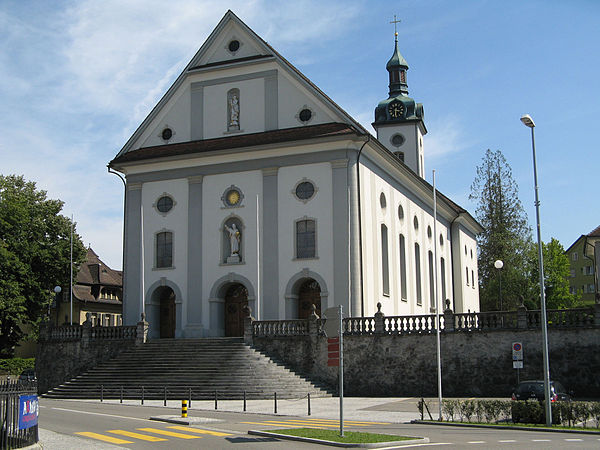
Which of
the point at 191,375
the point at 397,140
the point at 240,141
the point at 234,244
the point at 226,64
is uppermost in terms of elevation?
the point at 397,140

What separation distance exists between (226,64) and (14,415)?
30162 millimetres

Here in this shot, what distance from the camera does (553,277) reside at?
7312cm

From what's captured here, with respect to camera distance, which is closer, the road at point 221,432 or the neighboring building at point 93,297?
the road at point 221,432

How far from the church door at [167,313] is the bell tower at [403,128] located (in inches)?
1050

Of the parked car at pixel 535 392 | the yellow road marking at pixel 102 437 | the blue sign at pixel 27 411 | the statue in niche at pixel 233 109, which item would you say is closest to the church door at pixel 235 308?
the statue in niche at pixel 233 109

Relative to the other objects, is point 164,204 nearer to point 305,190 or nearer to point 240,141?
point 240,141

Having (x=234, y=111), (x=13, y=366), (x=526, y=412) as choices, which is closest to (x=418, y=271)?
(x=234, y=111)

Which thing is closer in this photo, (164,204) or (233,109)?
(233,109)

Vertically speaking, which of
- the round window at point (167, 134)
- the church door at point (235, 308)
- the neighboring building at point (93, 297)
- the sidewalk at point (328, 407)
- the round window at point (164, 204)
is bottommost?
the sidewalk at point (328, 407)

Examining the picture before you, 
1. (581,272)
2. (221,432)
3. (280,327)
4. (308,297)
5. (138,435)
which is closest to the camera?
(138,435)

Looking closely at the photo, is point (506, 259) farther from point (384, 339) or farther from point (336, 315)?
point (336, 315)

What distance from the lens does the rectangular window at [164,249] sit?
40.9 metres

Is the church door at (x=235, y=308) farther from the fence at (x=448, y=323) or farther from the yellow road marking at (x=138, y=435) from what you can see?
the yellow road marking at (x=138, y=435)

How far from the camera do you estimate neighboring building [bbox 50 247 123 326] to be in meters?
66.7
